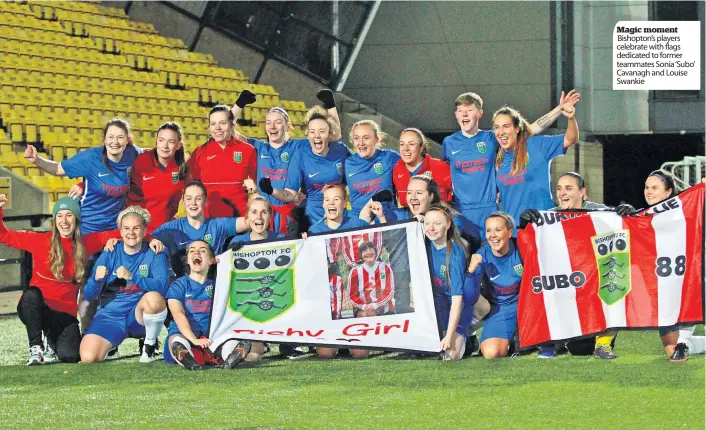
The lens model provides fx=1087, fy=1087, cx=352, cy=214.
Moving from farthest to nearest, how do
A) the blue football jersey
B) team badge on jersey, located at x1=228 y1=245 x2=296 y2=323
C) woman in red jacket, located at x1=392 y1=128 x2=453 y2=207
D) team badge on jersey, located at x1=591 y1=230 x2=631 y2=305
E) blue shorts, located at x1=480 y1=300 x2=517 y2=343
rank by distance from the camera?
the blue football jersey < woman in red jacket, located at x1=392 y1=128 x2=453 y2=207 < team badge on jersey, located at x1=228 y1=245 x2=296 y2=323 < blue shorts, located at x1=480 y1=300 x2=517 y2=343 < team badge on jersey, located at x1=591 y1=230 x2=631 y2=305

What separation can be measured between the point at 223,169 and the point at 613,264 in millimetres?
2581

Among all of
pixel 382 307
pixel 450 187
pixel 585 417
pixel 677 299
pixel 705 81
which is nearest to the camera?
pixel 585 417

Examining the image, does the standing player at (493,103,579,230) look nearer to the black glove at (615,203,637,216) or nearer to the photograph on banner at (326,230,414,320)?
the black glove at (615,203,637,216)

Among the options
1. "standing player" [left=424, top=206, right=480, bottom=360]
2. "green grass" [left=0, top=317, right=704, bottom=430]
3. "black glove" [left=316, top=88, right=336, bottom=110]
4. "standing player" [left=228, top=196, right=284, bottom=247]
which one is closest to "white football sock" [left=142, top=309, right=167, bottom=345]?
"green grass" [left=0, top=317, right=704, bottom=430]

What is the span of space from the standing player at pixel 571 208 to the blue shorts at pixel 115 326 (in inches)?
92.4

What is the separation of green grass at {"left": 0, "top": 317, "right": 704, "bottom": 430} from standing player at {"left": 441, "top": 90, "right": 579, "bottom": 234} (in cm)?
106

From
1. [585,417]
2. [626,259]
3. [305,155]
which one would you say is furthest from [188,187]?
[585,417]

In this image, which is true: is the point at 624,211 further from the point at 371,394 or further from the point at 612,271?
the point at 371,394

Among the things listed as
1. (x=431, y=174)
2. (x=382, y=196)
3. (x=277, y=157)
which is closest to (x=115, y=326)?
(x=277, y=157)

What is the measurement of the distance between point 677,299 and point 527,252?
84cm

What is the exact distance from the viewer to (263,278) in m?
6.38

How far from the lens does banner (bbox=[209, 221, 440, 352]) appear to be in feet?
20.2

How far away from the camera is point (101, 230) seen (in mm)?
7004

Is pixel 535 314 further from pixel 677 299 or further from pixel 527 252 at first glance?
pixel 677 299
